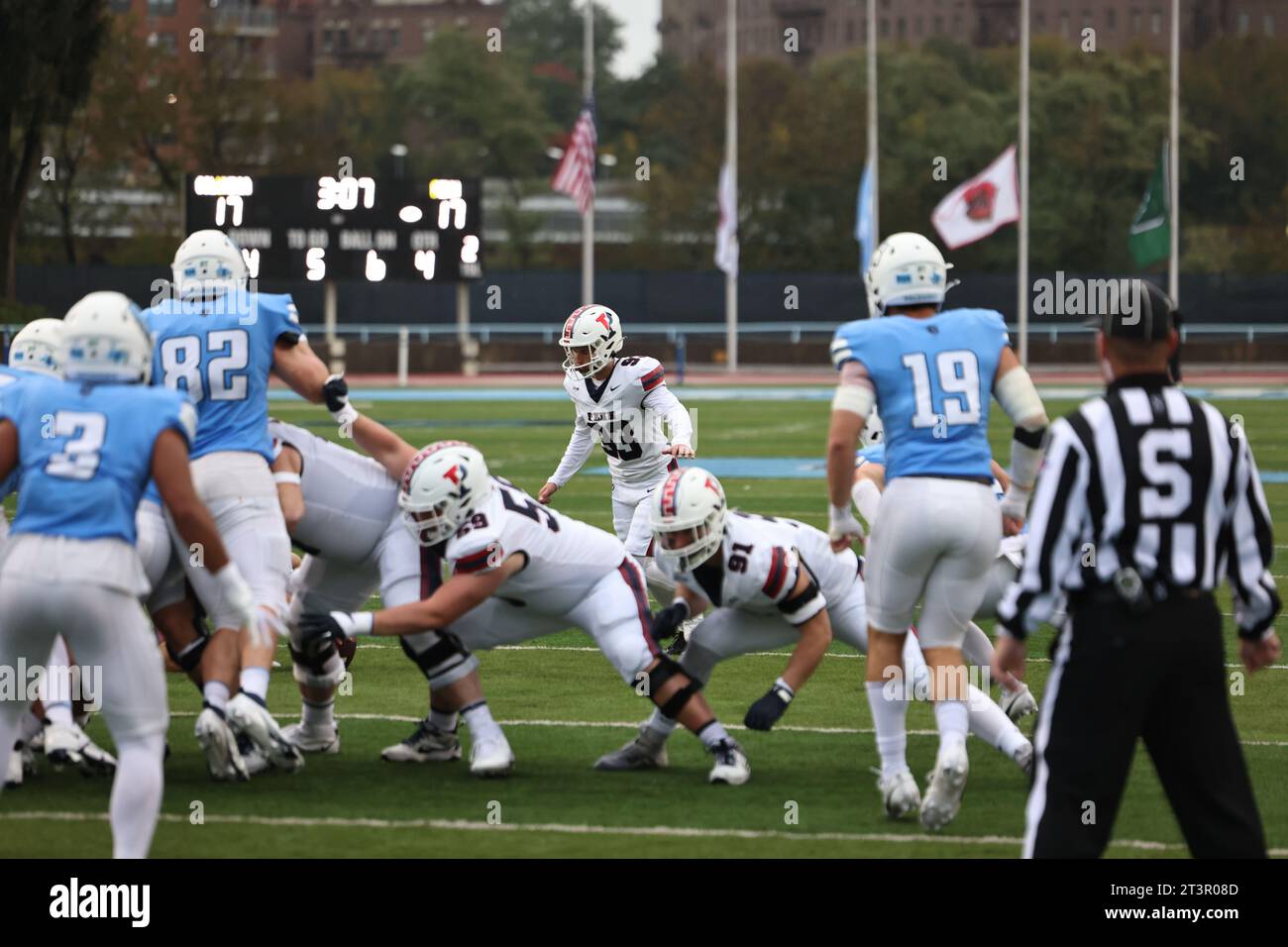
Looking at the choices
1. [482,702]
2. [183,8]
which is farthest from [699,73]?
[482,702]

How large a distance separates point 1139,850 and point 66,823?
11.5 feet

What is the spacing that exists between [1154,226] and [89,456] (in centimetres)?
3448

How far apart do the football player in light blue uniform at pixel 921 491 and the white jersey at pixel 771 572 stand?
1.47 ft

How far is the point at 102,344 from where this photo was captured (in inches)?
221

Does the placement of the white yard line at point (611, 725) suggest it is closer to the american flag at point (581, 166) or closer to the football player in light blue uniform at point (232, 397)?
the football player in light blue uniform at point (232, 397)

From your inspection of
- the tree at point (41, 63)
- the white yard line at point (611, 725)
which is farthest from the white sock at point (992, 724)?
the tree at point (41, 63)

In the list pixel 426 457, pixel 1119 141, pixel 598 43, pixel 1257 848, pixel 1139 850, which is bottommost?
pixel 1139 850

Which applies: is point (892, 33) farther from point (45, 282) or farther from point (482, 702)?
point (482, 702)

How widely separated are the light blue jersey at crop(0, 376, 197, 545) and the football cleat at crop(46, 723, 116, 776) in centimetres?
190

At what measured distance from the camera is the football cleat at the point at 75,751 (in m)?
7.32

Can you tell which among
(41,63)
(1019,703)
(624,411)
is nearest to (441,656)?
(1019,703)

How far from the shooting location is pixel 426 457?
7152 mm

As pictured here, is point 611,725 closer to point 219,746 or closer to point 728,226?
point 219,746

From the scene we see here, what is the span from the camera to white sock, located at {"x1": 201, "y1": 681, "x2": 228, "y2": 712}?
6949 mm
